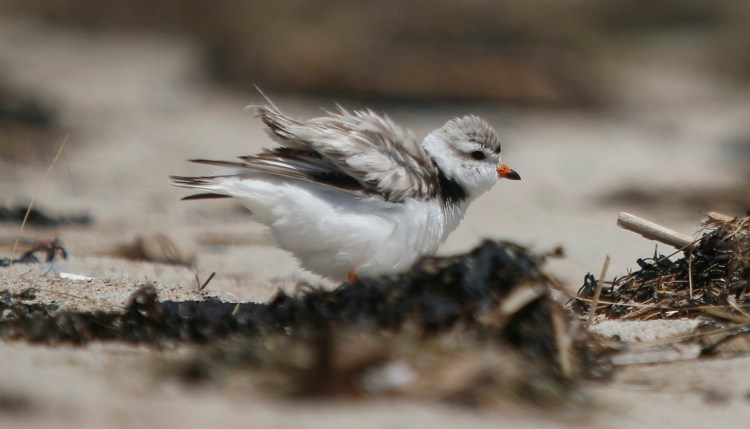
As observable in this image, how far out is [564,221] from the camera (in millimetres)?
7617

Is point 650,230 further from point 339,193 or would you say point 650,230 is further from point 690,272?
point 339,193

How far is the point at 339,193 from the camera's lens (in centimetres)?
427

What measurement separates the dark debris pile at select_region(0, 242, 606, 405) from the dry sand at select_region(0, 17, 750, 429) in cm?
11

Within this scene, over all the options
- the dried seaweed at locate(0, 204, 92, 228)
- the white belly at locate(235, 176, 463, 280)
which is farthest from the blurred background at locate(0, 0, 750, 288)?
the white belly at locate(235, 176, 463, 280)

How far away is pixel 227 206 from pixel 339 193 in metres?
4.01

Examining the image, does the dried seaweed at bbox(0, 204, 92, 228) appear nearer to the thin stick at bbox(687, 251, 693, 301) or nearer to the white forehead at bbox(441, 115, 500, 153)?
the white forehead at bbox(441, 115, 500, 153)

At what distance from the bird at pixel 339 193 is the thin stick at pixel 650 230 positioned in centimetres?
79

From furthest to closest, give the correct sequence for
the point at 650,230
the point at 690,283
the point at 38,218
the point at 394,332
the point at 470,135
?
the point at 38,218, the point at 470,135, the point at 650,230, the point at 690,283, the point at 394,332

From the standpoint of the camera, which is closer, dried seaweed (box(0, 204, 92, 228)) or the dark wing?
the dark wing

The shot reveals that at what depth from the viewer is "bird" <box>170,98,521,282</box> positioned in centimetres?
419

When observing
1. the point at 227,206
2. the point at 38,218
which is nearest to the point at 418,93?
the point at 227,206

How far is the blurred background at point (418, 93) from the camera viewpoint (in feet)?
26.9

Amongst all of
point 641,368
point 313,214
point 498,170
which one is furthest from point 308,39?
point 641,368

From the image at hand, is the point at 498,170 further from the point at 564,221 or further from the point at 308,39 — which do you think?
the point at 308,39
